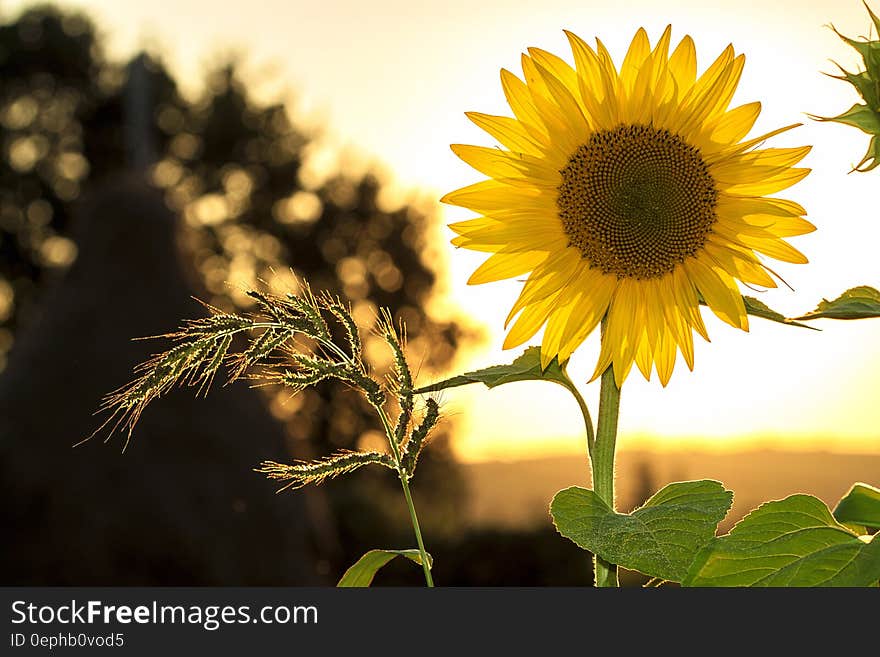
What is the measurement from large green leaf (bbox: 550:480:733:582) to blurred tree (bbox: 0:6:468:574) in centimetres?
1962

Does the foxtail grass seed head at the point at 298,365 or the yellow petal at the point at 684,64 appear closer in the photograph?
the foxtail grass seed head at the point at 298,365

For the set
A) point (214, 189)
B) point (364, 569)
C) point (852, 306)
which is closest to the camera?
point (852, 306)

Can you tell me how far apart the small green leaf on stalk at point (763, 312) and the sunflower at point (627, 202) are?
1 centimetres

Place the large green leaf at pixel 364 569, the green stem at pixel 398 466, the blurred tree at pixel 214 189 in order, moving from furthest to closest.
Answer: the blurred tree at pixel 214 189 → the large green leaf at pixel 364 569 → the green stem at pixel 398 466

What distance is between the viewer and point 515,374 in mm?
1093

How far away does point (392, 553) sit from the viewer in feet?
3.46

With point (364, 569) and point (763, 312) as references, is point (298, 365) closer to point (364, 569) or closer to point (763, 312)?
point (364, 569)

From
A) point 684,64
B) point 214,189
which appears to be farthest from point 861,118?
point 214,189

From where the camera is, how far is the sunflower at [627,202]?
1127mm

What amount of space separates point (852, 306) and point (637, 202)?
0.87ft

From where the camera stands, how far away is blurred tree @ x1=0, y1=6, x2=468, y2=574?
22266mm

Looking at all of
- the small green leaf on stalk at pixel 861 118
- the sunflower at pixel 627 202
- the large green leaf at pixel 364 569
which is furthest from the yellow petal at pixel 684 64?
the large green leaf at pixel 364 569

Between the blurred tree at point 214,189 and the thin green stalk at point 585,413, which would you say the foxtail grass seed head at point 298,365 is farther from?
the blurred tree at point 214,189

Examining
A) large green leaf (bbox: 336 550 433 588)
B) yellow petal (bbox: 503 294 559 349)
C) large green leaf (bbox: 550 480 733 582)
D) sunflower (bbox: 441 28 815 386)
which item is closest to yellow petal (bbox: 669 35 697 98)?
sunflower (bbox: 441 28 815 386)
